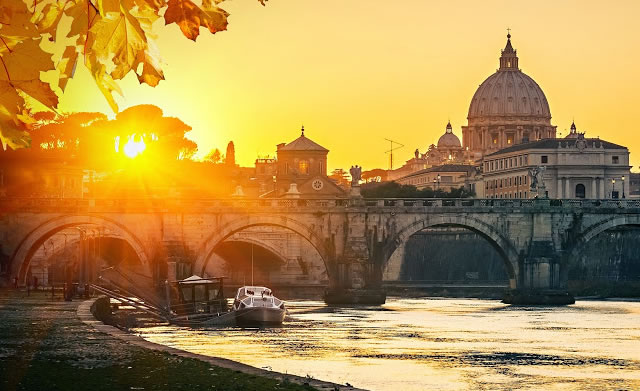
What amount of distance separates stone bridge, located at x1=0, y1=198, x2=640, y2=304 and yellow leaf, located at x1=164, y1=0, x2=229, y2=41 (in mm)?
82292

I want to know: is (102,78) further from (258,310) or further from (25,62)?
(258,310)

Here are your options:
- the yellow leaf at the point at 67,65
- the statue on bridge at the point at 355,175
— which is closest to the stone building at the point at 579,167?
the statue on bridge at the point at 355,175

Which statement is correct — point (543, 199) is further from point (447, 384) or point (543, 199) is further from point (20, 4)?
point (20, 4)

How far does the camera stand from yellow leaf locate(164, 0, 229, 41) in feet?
21.5

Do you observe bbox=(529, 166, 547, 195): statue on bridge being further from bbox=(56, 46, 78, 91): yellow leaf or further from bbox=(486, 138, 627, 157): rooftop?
bbox=(56, 46, 78, 91): yellow leaf

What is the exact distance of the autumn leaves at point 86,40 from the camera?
6.41m

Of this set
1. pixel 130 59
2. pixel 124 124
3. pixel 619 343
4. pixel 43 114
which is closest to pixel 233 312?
pixel 619 343

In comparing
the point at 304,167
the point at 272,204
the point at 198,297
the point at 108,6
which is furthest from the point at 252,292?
the point at 304,167

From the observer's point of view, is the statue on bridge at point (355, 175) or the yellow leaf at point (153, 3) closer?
the yellow leaf at point (153, 3)

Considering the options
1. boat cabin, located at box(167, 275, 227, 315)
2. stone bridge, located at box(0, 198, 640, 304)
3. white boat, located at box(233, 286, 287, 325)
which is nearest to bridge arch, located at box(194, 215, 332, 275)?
stone bridge, located at box(0, 198, 640, 304)

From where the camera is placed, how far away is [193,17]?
6629 mm

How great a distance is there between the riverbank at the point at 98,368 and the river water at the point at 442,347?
629cm

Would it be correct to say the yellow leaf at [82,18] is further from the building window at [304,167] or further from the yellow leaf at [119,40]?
the building window at [304,167]

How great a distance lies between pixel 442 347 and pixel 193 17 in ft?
132
